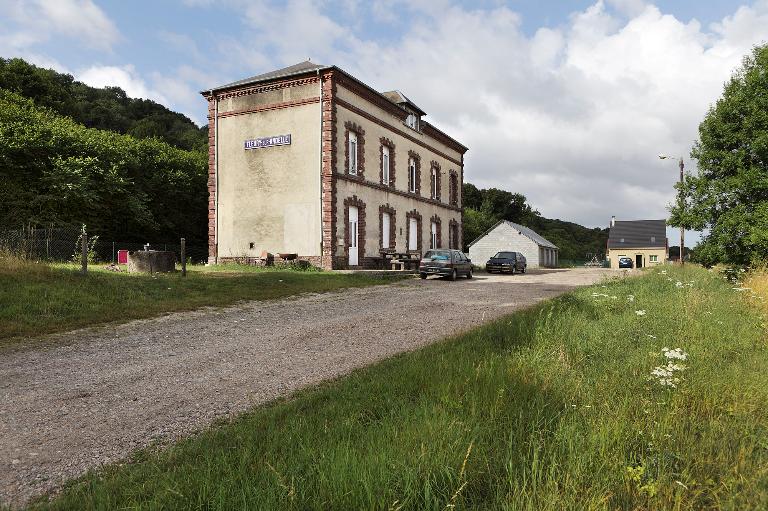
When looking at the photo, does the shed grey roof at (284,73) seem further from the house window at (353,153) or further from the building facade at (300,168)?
the house window at (353,153)

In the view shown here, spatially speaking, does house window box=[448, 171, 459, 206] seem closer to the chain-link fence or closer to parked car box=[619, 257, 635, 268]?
the chain-link fence

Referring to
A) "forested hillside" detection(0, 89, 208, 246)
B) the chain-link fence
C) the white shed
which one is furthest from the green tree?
the white shed

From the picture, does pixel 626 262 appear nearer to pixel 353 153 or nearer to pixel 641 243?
pixel 641 243

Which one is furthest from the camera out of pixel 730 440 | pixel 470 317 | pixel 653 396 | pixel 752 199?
pixel 752 199

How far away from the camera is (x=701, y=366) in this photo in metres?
4.59

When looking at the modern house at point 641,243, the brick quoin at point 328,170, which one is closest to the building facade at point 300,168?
the brick quoin at point 328,170

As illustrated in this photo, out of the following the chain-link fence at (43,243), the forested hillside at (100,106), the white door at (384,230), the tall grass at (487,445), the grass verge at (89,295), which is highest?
the forested hillside at (100,106)

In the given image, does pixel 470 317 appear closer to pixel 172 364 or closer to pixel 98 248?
Result: pixel 172 364

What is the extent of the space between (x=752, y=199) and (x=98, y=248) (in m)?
28.8

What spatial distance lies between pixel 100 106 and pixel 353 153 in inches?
1255

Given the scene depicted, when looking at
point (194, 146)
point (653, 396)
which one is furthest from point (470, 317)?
point (194, 146)

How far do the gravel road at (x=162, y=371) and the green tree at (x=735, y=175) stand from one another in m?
9.68

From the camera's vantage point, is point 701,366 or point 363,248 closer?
point 701,366

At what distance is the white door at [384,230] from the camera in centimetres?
2688
